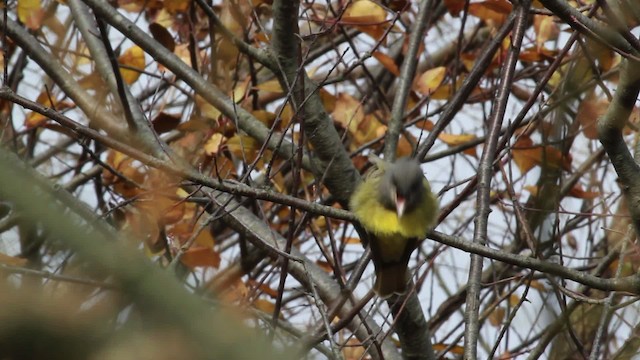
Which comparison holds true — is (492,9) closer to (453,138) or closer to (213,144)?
(453,138)

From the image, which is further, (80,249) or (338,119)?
(338,119)

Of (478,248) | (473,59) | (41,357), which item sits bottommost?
(41,357)

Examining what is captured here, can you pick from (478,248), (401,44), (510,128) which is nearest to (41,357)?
(478,248)

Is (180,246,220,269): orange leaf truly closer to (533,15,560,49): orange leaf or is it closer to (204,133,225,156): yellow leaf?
(204,133,225,156): yellow leaf

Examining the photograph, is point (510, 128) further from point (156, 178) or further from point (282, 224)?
point (282, 224)

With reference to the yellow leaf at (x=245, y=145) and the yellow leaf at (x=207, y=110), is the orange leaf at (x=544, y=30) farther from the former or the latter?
the yellow leaf at (x=207, y=110)

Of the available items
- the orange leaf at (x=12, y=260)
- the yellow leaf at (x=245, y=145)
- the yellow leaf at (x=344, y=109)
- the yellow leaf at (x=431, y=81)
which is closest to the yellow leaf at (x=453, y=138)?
the yellow leaf at (x=431, y=81)

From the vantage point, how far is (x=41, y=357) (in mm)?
693

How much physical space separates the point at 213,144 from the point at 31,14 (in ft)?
5.14

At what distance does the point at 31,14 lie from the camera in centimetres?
515

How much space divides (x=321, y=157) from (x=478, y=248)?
1.73 meters

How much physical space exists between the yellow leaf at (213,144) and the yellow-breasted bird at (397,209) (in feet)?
3.77

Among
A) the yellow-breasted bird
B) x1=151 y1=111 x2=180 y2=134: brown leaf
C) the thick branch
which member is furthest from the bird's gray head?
x1=151 y1=111 x2=180 y2=134: brown leaf

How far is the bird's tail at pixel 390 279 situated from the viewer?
370 centimetres
